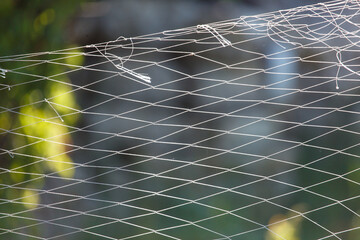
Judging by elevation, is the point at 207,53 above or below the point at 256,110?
above

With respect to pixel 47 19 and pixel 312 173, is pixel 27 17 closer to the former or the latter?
pixel 47 19

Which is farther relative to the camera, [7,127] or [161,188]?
[161,188]

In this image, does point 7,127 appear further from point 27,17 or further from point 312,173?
point 312,173

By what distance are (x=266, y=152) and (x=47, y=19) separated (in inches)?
32.9

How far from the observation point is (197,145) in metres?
1.69

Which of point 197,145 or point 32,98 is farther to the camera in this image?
point 197,145

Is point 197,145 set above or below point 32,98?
below

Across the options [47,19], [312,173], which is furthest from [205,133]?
[47,19]

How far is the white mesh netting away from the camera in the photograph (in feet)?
5.27

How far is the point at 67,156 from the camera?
1678 mm

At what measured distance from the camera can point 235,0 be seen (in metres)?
1.70

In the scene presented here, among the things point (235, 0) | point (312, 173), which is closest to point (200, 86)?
point (235, 0)

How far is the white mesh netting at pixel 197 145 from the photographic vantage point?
1.61m

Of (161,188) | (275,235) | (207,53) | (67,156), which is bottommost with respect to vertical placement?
(275,235)
